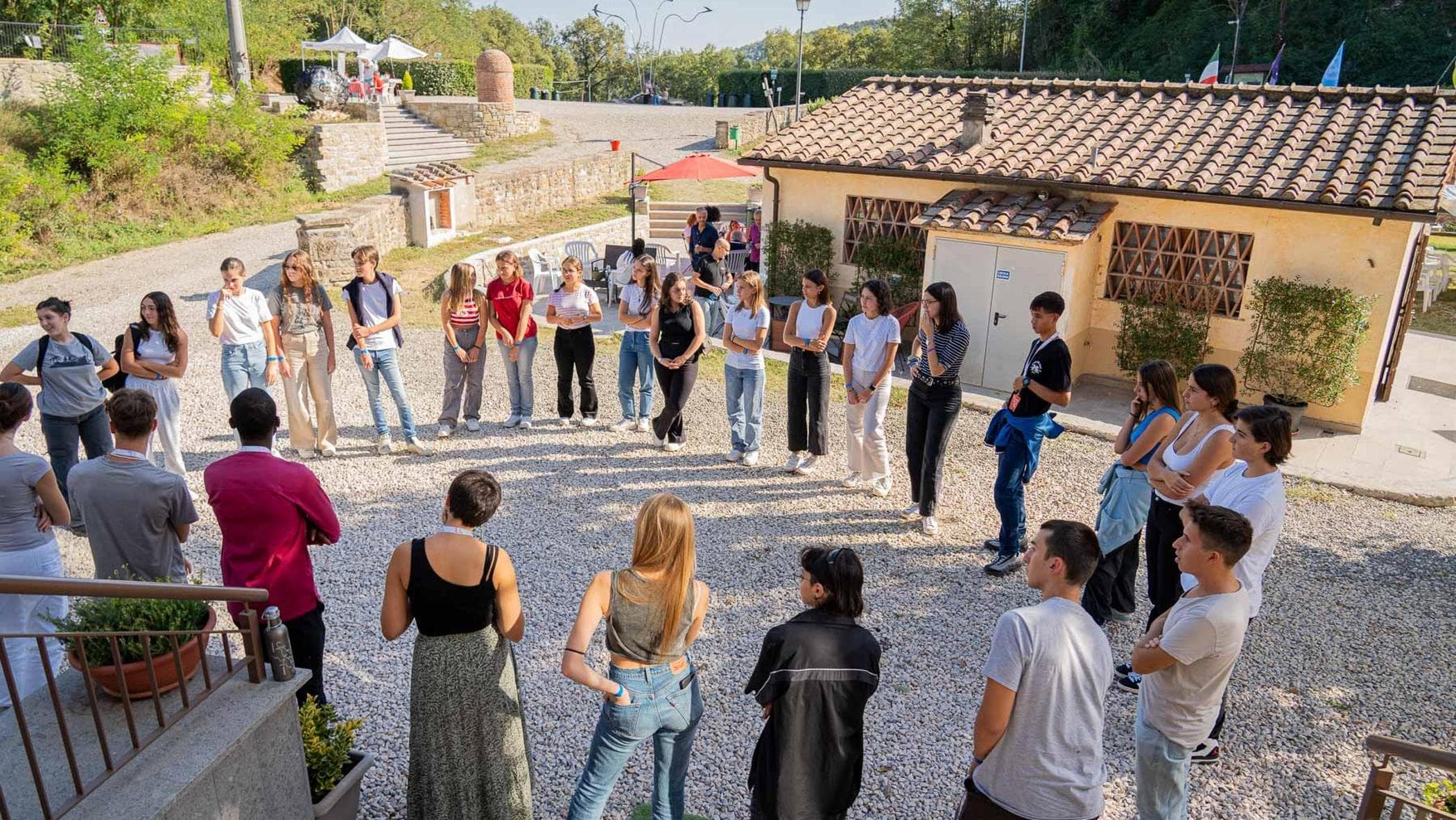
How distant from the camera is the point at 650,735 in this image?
142 inches

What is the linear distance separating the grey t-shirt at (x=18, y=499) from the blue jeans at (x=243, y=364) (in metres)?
3.22

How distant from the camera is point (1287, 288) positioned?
10797 mm

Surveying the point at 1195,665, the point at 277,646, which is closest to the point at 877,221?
the point at 1195,665

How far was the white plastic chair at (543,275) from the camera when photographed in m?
15.8

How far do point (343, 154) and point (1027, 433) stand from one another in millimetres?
20523

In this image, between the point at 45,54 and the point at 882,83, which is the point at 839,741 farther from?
the point at 45,54

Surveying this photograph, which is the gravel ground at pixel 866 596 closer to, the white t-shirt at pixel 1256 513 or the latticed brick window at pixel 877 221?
the white t-shirt at pixel 1256 513

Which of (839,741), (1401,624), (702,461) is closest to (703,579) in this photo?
(702,461)

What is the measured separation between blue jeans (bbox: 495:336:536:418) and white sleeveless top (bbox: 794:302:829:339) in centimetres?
272

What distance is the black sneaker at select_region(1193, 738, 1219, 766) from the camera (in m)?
4.64

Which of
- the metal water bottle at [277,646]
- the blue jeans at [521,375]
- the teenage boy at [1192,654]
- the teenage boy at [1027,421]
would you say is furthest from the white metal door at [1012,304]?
the metal water bottle at [277,646]

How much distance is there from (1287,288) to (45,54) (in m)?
25.6

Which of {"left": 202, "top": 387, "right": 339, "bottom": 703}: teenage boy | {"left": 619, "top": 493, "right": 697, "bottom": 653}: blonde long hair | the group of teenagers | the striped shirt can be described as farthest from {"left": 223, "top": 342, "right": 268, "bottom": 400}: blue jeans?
{"left": 619, "top": 493, "right": 697, "bottom": 653}: blonde long hair

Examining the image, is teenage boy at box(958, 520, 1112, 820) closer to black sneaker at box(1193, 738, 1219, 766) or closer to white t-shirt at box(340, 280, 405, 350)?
black sneaker at box(1193, 738, 1219, 766)
